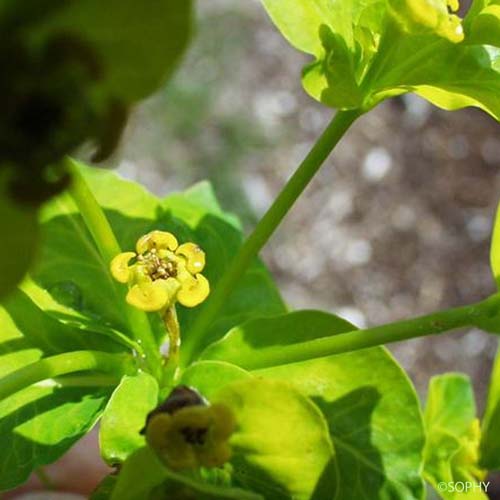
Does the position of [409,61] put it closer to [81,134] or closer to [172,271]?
[172,271]

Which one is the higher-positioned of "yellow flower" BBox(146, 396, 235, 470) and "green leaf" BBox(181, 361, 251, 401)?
"yellow flower" BBox(146, 396, 235, 470)

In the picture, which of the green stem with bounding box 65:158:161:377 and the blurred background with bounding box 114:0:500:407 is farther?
the blurred background with bounding box 114:0:500:407

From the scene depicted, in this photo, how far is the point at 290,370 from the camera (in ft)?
4.80

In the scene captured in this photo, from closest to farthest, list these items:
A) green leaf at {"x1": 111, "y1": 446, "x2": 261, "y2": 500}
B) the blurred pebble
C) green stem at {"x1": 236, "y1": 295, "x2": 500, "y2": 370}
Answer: green leaf at {"x1": 111, "y1": 446, "x2": 261, "y2": 500} < green stem at {"x1": 236, "y1": 295, "x2": 500, "y2": 370} < the blurred pebble

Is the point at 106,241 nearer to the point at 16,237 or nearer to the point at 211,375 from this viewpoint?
the point at 211,375

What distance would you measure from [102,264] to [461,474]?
2.34 ft

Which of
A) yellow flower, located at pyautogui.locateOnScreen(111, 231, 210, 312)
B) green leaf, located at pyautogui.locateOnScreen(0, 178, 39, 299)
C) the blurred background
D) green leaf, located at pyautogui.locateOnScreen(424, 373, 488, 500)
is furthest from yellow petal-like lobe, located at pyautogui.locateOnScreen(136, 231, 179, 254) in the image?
the blurred background

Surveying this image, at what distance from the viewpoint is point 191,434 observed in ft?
3.53

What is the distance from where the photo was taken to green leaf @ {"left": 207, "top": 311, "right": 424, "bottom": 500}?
1.46 meters

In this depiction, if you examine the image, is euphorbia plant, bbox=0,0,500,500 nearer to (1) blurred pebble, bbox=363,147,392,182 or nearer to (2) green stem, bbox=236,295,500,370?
(2) green stem, bbox=236,295,500,370

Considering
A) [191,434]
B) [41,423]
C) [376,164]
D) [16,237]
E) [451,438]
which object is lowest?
[376,164]

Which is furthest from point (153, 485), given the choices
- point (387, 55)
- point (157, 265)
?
point (387, 55)

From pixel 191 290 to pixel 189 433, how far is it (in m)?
0.34

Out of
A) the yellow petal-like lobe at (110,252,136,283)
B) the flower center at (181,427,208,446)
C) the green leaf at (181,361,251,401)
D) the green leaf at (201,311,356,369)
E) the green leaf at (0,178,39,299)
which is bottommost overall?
the green leaf at (201,311,356,369)
